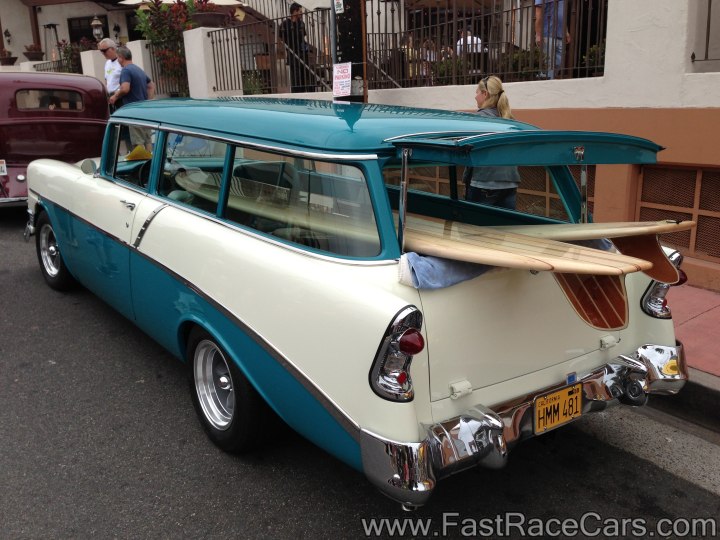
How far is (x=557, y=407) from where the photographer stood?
2.79 m

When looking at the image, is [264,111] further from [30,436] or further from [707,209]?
[707,209]

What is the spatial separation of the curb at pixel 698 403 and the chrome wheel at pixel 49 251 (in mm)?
4652

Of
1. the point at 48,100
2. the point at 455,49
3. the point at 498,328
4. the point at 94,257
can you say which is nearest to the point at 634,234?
the point at 498,328

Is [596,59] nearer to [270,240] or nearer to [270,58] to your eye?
[270,240]

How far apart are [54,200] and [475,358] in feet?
12.6

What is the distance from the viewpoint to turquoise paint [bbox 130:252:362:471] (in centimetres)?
→ 262

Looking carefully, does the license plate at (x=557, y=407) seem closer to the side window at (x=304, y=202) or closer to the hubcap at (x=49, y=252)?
the side window at (x=304, y=202)

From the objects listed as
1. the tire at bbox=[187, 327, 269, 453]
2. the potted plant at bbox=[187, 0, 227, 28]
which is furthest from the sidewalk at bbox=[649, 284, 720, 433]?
the potted plant at bbox=[187, 0, 227, 28]

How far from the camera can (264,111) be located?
128 inches

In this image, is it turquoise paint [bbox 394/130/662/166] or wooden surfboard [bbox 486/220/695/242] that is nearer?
turquoise paint [bbox 394/130/662/166]

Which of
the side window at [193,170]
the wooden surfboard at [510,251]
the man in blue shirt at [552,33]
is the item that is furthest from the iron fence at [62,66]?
the wooden surfboard at [510,251]

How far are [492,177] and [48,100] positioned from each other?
625 centimetres

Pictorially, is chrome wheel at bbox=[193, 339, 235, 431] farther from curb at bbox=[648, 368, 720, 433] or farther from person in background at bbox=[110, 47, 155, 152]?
person in background at bbox=[110, 47, 155, 152]

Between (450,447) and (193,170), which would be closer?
(450,447)
